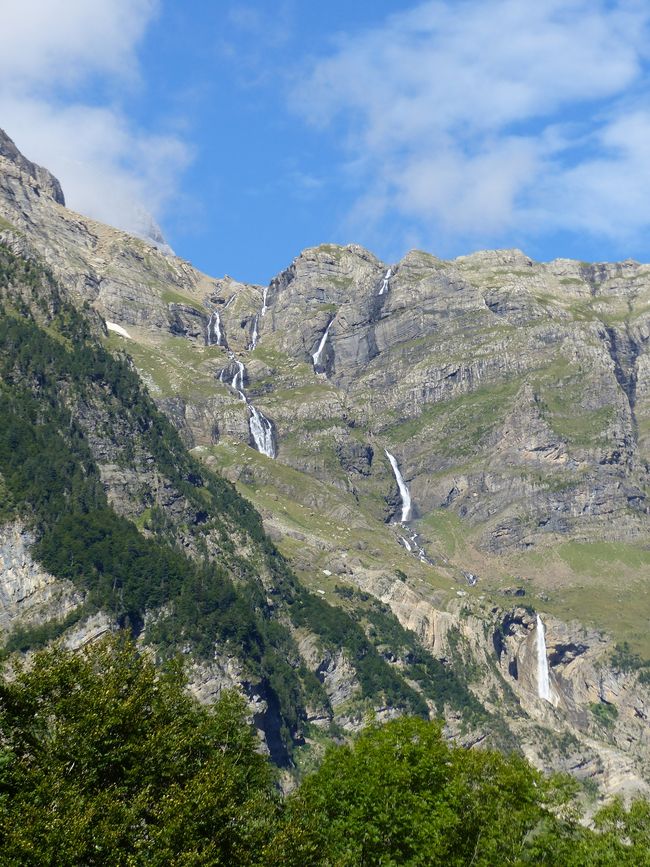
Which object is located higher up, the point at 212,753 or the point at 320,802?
the point at 212,753

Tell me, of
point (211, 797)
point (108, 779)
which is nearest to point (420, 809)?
point (211, 797)

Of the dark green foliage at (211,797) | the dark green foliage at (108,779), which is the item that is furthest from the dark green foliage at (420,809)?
the dark green foliage at (108,779)

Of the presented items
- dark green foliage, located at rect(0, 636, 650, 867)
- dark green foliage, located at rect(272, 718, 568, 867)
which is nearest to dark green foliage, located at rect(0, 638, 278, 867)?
dark green foliage, located at rect(0, 636, 650, 867)

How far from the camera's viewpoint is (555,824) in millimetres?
68562

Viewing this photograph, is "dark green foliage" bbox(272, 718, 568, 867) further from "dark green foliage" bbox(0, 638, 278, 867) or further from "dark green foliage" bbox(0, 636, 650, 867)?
"dark green foliage" bbox(0, 638, 278, 867)

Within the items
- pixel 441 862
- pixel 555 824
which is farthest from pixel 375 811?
pixel 555 824

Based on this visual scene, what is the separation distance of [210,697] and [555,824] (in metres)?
139

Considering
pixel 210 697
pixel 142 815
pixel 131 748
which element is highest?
pixel 131 748

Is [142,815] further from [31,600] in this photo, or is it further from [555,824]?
[31,600]

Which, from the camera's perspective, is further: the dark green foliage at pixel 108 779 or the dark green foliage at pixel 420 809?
the dark green foliage at pixel 420 809

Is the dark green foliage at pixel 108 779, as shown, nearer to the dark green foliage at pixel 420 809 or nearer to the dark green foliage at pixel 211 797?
the dark green foliage at pixel 211 797

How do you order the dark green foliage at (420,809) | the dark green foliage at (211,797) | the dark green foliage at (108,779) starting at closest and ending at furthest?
the dark green foliage at (108,779) → the dark green foliage at (211,797) → the dark green foliage at (420,809)

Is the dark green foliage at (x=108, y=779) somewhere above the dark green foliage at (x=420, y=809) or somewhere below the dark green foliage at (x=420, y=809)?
above

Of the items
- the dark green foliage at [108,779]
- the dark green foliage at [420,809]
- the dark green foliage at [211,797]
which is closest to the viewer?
the dark green foliage at [108,779]
